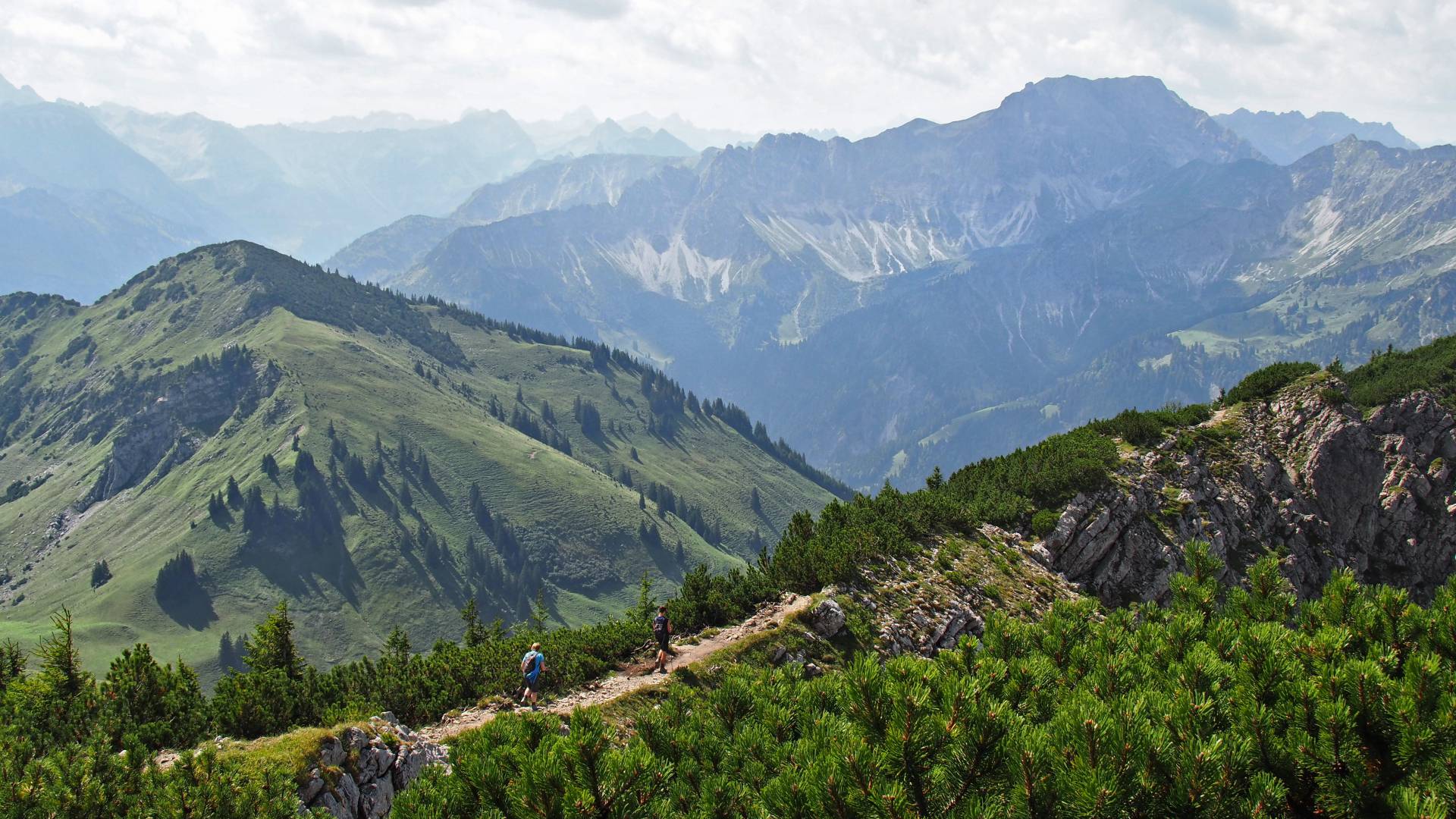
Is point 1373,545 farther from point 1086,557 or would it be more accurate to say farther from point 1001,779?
point 1001,779

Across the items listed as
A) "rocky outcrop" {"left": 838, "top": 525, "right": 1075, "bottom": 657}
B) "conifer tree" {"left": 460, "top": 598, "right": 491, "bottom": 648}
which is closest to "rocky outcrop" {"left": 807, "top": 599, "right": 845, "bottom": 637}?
"rocky outcrop" {"left": 838, "top": 525, "right": 1075, "bottom": 657}

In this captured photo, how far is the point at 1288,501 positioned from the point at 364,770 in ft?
237

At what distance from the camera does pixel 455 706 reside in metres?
36.0

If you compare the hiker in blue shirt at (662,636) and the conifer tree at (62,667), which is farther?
the hiker in blue shirt at (662,636)

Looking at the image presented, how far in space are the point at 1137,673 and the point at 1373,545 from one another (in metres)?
73.7

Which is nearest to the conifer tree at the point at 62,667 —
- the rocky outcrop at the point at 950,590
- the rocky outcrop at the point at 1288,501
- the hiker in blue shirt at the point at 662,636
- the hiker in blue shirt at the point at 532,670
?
the hiker in blue shirt at the point at 532,670

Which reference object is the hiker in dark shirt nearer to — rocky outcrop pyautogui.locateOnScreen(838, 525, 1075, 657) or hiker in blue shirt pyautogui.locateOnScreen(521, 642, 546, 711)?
hiker in blue shirt pyautogui.locateOnScreen(521, 642, 546, 711)

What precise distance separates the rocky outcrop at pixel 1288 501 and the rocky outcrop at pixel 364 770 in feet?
153

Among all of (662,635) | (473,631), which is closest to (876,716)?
(662,635)

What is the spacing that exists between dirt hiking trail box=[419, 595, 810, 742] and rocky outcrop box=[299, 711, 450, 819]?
214cm

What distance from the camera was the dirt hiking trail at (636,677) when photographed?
1329 inches

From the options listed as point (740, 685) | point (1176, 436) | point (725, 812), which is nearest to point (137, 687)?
point (740, 685)

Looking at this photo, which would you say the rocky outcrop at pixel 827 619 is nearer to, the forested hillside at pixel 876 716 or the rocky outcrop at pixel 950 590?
the forested hillside at pixel 876 716

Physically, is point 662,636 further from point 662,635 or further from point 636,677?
point 636,677
